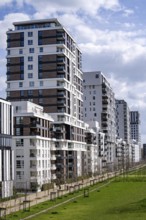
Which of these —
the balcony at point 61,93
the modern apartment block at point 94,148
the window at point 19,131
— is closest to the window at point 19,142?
the window at point 19,131

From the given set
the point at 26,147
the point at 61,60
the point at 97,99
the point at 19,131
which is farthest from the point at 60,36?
the point at 97,99

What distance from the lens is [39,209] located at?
197 ft

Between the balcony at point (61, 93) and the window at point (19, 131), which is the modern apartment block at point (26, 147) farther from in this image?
the balcony at point (61, 93)

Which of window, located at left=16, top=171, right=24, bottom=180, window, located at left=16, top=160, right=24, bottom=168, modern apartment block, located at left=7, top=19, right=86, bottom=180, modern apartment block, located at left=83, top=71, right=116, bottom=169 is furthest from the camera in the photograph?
modern apartment block, located at left=83, top=71, right=116, bottom=169

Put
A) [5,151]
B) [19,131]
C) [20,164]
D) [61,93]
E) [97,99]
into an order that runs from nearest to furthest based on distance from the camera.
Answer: [5,151] → [20,164] → [19,131] → [61,93] → [97,99]

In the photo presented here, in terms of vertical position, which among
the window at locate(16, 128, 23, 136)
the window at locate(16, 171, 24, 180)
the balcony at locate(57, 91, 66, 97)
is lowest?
the window at locate(16, 171, 24, 180)

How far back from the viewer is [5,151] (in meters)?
75.0

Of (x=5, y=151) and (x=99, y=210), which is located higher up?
(x=5, y=151)

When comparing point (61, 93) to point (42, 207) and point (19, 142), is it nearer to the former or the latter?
point (19, 142)

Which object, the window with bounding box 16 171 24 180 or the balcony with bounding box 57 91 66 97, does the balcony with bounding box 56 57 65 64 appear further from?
the window with bounding box 16 171 24 180

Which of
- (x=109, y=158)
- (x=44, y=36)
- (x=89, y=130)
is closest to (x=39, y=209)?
(x=44, y=36)

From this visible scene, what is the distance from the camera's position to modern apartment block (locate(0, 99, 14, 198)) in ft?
241

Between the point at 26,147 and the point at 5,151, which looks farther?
the point at 26,147

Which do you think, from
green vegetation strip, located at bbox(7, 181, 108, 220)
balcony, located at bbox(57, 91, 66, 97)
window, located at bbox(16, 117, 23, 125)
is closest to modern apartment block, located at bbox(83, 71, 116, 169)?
balcony, located at bbox(57, 91, 66, 97)
